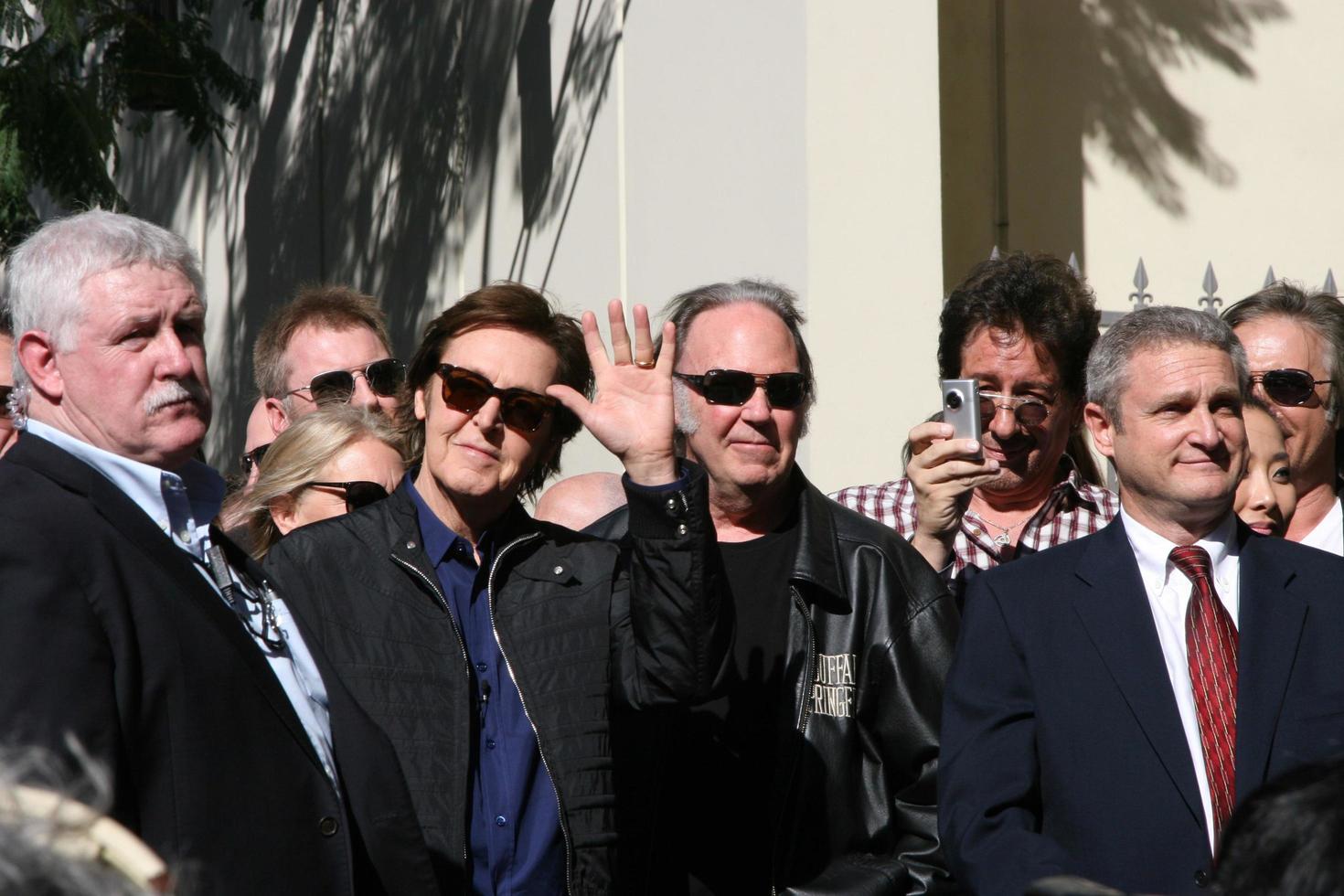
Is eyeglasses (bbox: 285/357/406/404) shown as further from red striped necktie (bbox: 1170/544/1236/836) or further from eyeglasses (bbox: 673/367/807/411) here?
red striped necktie (bbox: 1170/544/1236/836)

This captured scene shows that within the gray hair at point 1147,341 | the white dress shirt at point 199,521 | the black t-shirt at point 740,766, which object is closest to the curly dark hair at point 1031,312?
the gray hair at point 1147,341

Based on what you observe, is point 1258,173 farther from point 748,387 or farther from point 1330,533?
point 748,387

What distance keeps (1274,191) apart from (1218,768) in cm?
500

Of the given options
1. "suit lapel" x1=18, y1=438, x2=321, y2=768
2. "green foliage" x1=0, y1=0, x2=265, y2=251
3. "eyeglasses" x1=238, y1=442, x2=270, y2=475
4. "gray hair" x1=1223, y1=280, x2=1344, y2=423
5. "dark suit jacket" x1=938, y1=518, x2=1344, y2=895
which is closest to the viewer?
"suit lapel" x1=18, y1=438, x2=321, y2=768

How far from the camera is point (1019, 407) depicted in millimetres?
4254

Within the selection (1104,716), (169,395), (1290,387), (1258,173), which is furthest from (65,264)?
(1258,173)

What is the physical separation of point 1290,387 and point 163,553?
3.16 m

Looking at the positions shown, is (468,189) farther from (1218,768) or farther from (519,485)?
(1218,768)

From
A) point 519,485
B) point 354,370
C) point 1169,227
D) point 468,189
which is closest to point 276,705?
point 519,485

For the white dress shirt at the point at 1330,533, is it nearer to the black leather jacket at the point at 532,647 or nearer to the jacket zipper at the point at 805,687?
the jacket zipper at the point at 805,687

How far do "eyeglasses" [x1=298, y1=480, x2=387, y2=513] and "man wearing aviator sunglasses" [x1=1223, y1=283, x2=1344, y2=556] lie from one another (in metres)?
2.43

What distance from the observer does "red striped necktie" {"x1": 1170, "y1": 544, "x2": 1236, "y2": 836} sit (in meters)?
3.15

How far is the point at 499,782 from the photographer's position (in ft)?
10.5

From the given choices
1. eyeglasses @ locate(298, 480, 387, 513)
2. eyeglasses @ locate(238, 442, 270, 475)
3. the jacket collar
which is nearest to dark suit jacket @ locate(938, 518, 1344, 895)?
the jacket collar
